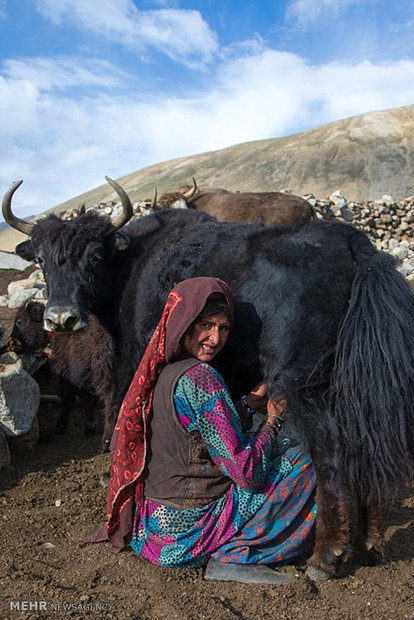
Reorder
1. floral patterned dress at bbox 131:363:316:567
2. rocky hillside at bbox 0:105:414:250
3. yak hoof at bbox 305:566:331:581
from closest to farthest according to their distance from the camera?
floral patterned dress at bbox 131:363:316:567 < yak hoof at bbox 305:566:331:581 < rocky hillside at bbox 0:105:414:250

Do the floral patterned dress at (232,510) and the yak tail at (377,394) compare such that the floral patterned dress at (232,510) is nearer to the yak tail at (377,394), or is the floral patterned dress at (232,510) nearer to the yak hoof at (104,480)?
the yak tail at (377,394)

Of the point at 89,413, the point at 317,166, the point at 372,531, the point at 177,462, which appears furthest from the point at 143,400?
the point at 317,166

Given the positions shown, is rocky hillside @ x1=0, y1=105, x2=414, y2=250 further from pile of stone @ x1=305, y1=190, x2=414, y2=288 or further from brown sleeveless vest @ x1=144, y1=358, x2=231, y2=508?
brown sleeveless vest @ x1=144, y1=358, x2=231, y2=508

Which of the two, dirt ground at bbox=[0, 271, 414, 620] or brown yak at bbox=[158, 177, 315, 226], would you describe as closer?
dirt ground at bbox=[0, 271, 414, 620]

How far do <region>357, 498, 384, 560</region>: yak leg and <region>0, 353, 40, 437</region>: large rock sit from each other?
226cm

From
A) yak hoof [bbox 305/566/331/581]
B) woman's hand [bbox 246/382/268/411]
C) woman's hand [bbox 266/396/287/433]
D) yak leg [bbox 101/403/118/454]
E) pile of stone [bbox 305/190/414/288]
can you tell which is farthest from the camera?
pile of stone [bbox 305/190/414/288]

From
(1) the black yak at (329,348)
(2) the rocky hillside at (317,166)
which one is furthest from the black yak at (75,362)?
(2) the rocky hillside at (317,166)

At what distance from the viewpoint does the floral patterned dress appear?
2.26m

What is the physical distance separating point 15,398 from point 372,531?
2.35 meters

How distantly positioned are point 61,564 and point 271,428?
112 cm

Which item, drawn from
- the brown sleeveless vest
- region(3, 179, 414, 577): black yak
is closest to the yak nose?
region(3, 179, 414, 577): black yak

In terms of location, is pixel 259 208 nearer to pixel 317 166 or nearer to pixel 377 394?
pixel 377 394

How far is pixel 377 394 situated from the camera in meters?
2.40

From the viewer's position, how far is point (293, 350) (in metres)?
2.53
